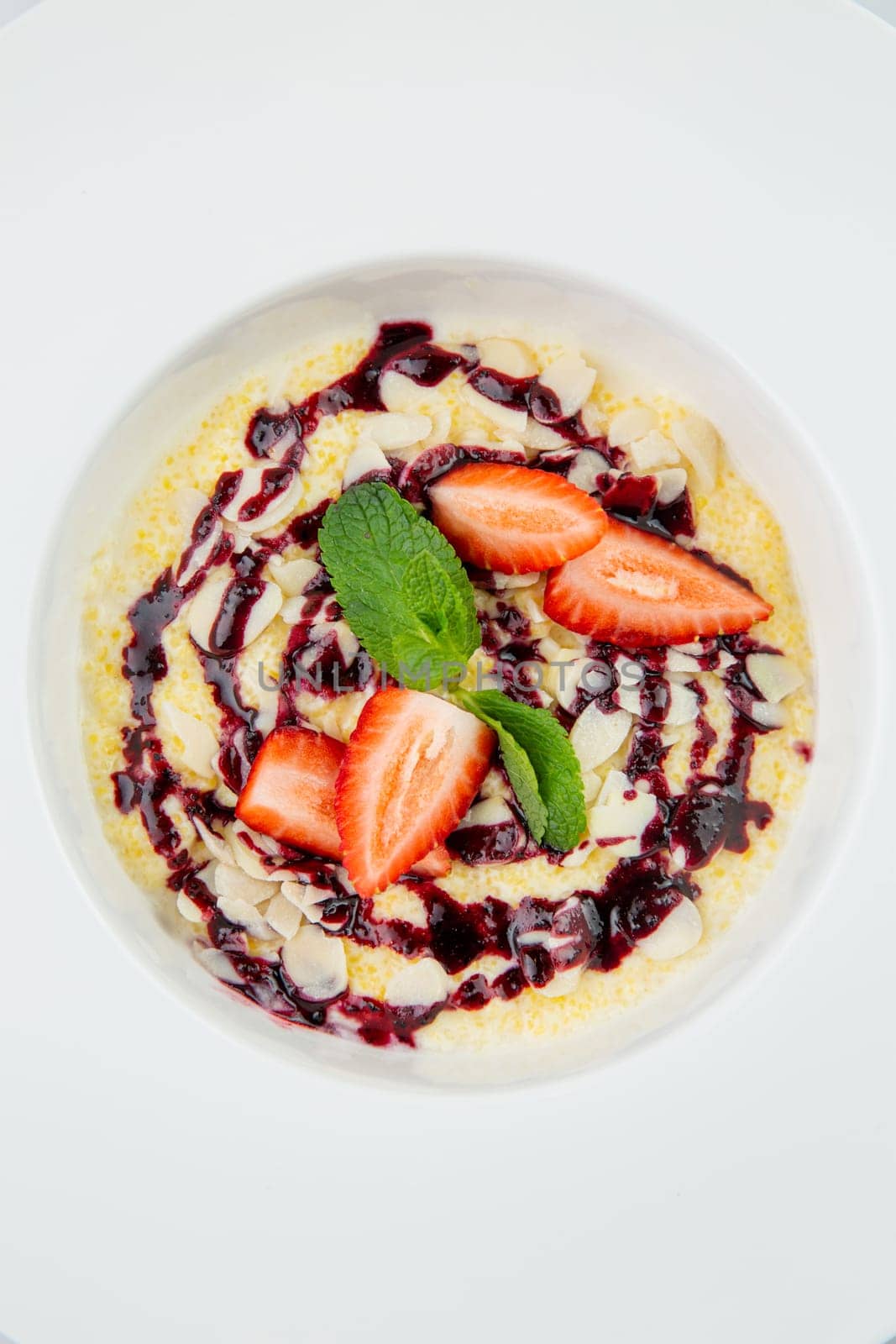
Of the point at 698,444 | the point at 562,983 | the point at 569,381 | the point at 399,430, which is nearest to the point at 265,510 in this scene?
the point at 399,430

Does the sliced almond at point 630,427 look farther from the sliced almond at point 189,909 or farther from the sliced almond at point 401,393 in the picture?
the sliced almond at point 189,909

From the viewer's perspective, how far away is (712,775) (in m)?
2.61

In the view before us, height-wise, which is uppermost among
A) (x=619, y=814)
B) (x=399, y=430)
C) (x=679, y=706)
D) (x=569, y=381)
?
(x=569, y=381)

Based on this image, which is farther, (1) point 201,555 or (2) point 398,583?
(1) point 201,555

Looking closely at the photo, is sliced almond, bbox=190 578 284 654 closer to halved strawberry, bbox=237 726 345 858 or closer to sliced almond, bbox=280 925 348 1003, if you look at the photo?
halved strawberry, bbox=237 726 345 858

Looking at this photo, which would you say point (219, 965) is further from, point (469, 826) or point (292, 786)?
point (469, 826)

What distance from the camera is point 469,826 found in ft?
8.48

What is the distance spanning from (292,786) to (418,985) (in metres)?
0.53

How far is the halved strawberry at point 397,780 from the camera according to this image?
246 centimetres

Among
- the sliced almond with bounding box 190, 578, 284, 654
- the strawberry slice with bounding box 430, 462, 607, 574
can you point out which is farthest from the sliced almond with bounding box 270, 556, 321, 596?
the strawberry slice with bounding box 430, 462, 607, 574

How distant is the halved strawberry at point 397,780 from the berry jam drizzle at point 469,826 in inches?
5.0

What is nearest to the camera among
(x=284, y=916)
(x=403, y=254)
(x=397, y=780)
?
(x=403, y=254)

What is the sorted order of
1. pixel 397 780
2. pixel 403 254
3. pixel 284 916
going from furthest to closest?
pixel 284 916 → pixel 397 780 → pixel 403 254

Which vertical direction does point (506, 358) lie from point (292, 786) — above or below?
above
